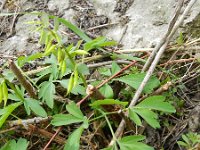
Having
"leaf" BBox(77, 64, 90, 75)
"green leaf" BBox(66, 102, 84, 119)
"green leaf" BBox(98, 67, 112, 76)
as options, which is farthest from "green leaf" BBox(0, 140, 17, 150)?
"green leaf" BBox(98, 67, 112, 76)

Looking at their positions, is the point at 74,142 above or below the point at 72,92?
below

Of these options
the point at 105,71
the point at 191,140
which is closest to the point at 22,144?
the point at 105,71

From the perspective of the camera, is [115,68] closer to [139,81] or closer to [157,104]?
[139,81]

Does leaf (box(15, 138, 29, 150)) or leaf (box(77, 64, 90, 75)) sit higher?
leaf (box(77, 64, 90, 75))

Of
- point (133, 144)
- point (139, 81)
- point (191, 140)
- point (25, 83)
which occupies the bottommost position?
point (191, 140)

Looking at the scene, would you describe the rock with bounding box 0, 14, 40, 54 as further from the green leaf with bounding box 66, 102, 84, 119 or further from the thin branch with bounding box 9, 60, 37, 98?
the green leaf with bounding box 66, 102, 84, 119

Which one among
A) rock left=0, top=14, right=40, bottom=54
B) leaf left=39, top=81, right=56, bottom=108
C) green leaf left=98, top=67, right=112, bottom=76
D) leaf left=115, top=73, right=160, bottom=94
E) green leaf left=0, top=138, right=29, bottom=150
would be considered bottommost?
green leaf left=0, top=138, right=29, bottom=150

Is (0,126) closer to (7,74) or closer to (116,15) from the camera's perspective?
(7,74)
